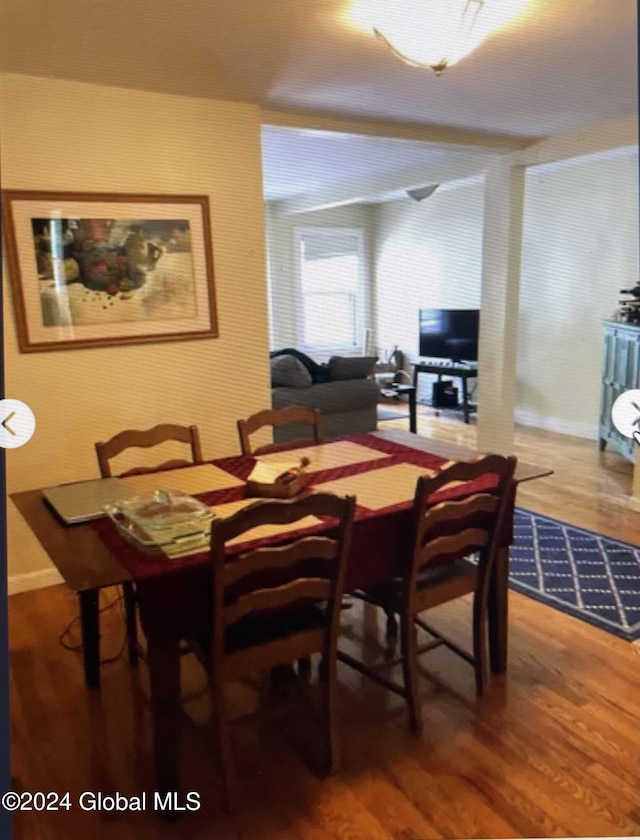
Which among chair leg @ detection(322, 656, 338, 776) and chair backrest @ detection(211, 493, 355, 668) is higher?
chair backrest @ detection(211, 493, 355, 668)

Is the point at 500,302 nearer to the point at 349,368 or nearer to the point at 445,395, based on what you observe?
the point at 349,368

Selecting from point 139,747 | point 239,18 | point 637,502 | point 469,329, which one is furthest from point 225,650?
point 469,329

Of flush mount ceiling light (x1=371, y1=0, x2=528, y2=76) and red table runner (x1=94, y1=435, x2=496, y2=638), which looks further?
flush mount ceiling light (x1=371, y1=0, x2=528, y2=76)

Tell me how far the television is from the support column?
4.82ft

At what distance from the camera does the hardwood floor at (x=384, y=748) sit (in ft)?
4.80

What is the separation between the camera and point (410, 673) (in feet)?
5.79

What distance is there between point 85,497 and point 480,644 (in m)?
1.22

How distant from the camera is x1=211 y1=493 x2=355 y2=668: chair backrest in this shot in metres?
1.36

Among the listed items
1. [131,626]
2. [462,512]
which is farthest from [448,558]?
[131,626]

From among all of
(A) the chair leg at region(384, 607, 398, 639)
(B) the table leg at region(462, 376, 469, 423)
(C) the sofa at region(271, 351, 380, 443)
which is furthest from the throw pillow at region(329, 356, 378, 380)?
(A) the chair leg at region(384, 607, 398, 639)

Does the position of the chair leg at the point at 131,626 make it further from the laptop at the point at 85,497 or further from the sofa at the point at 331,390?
the sofa at the point at 331,390

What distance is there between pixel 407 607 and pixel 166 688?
0.66 meters

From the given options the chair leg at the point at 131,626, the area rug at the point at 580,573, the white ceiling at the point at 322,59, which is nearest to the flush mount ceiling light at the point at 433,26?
the white ceiling at the point at 322,59

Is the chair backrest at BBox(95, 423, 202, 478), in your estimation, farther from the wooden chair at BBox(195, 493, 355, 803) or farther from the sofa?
the sofa
